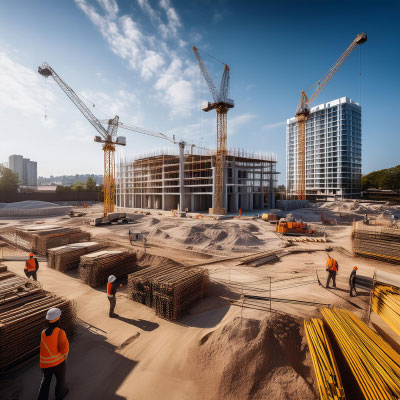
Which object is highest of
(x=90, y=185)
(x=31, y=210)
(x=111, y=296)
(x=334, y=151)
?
(x=334, y=151)

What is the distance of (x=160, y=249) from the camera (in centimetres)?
1906

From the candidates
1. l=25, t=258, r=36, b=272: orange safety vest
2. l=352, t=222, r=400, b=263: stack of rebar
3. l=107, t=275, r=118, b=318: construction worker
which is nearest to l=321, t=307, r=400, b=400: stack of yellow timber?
l=107, t=275, r=118, b=318: construction worker

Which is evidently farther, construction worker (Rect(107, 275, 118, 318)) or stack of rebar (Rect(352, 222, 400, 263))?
stack of rebar (Rect(352, 222, 400, 263))

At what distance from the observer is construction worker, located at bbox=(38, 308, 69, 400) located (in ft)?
15.5

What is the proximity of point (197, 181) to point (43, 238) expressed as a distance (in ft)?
121

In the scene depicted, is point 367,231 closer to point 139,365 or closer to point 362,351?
point 362,351

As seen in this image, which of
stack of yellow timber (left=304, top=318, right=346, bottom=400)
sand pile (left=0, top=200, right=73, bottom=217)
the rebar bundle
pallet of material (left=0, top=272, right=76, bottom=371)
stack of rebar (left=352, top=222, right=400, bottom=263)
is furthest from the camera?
sand pile (left=0, top=200, right=73, bottom=217)

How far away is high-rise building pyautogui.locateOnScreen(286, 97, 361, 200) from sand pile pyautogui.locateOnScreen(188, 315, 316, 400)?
81137 mm

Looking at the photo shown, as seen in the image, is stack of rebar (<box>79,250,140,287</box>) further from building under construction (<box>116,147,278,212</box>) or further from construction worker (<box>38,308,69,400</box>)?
building under construction (<box>116,147,278,212</box>)

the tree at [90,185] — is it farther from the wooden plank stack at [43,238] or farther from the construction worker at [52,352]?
the construction worker at [52,352]

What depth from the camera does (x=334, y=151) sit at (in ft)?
281

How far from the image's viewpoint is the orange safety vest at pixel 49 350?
4.71 metres

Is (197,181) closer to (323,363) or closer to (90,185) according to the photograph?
(323,363)

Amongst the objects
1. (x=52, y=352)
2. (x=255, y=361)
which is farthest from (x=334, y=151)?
(x=52, y=352)
